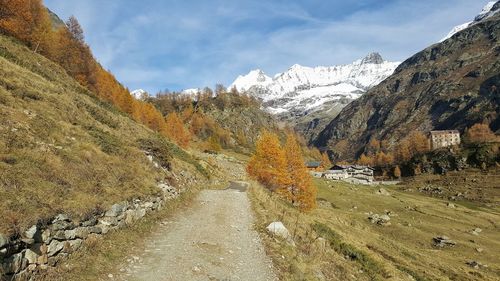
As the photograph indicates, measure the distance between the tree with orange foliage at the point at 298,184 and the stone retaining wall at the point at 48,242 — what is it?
136 feet

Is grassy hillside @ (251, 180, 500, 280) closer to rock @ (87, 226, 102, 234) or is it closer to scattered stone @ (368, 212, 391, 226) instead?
scattered stone @ (368, 212, 391, 226)

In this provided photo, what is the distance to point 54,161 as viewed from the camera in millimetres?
17938

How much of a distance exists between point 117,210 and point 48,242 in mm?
5666

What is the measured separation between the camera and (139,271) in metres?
14.4

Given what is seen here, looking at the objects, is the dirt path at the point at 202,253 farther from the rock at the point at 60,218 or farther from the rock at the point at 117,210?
the rock at the point at 60,218

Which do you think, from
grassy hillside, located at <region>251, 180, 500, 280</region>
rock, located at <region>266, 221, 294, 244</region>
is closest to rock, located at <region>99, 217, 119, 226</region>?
grassy hillside, located at <region>251, 180, 500, 280</region>

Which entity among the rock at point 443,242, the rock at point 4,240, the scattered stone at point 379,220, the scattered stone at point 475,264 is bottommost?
the scattered stone at point 475,264

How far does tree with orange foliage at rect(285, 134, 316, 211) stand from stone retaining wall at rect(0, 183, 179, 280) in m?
41.4

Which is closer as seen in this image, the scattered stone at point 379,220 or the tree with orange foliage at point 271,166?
the tree with orange foliage at point 271,166

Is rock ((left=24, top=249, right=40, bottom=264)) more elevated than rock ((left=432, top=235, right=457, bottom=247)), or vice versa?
rock ((left=24, top=249, right=40, bottom=264))

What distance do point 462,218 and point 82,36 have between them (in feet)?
333

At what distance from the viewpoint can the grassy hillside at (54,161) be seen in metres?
13.9

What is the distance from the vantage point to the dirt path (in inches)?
588

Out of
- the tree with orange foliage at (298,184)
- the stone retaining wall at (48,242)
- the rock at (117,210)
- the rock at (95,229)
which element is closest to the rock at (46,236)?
the stone retaining wall at (48,242)
